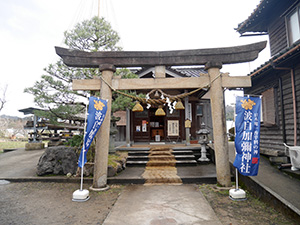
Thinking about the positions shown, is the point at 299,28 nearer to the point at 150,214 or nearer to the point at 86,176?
the point at 150,214

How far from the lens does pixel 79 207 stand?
418cm

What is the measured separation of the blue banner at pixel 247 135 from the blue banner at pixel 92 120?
3848mm

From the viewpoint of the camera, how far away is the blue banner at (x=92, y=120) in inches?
190

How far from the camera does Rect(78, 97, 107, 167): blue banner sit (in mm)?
4827

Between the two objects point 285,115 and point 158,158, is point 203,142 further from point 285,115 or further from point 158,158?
point 285,115

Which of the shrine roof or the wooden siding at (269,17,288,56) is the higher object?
the shrine roof

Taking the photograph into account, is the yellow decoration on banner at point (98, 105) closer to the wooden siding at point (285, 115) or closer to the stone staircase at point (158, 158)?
the stone staircase at point (158, 158)

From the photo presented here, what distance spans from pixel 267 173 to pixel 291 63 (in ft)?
14.0

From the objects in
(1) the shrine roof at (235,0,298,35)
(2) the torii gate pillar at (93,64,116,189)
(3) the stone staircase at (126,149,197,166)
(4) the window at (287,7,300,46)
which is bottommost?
(3) the stone staircase at (126,149,197,166)

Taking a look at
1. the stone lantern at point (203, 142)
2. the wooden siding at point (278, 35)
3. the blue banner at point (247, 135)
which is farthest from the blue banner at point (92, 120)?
the wooden siding at point (278, 35)

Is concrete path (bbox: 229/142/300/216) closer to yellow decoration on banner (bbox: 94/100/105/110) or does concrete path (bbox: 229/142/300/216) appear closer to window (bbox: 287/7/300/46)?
yellow decoration on banner (bbox: 94/100/105/110)

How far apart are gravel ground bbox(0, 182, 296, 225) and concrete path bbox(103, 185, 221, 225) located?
0.74 feet

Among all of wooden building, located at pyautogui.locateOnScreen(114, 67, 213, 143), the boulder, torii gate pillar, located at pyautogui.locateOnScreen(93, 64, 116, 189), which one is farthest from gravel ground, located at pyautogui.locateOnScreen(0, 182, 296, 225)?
wooden building, located at pyautogui.locateOnScreen(114, 67, 213, 143)

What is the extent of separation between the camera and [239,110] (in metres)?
4.62
